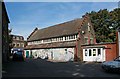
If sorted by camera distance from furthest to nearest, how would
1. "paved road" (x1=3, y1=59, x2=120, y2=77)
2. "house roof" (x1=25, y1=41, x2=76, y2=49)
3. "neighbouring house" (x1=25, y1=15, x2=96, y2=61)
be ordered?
"house roof" (x1=25, y1=41, x2=76, y2=49) < "neighbouring house" (x1=25, y1=15, x2=96, y2=61) < "paved road" (x1=3, y1=59, x2=120, y2=77)

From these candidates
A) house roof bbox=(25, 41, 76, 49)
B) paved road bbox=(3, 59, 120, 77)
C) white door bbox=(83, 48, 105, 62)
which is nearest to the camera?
paved road bbox=(3, 59, 120, 77)

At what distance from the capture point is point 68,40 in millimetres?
43594

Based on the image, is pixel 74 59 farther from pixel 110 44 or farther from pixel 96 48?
pixel 110 44

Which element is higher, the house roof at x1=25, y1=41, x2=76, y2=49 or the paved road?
the house roof at x1=25, y1=41, x2=76, y2=49

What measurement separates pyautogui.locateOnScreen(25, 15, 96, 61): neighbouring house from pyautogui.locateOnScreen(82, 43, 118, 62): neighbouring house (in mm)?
1816

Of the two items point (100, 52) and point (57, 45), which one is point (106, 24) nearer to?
point (57, 45)

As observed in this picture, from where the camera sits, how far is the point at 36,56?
5466 centimetres

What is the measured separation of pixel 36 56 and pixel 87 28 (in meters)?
16.4

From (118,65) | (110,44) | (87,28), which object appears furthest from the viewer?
(87,28)

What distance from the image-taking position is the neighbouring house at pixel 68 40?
4100cm

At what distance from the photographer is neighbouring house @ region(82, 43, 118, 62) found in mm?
34750

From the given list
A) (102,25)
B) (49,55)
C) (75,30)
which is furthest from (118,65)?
(102,25)

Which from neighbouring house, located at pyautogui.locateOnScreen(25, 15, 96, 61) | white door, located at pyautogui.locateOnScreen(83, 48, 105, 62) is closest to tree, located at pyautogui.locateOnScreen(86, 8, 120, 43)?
neighbouring house, located at pyautogui.locateOnScreen(25, 15, 96, 61)

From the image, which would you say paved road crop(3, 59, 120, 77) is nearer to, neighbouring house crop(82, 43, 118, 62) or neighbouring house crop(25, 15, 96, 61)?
neighbouring house crop(82, 43, 118, 62)
